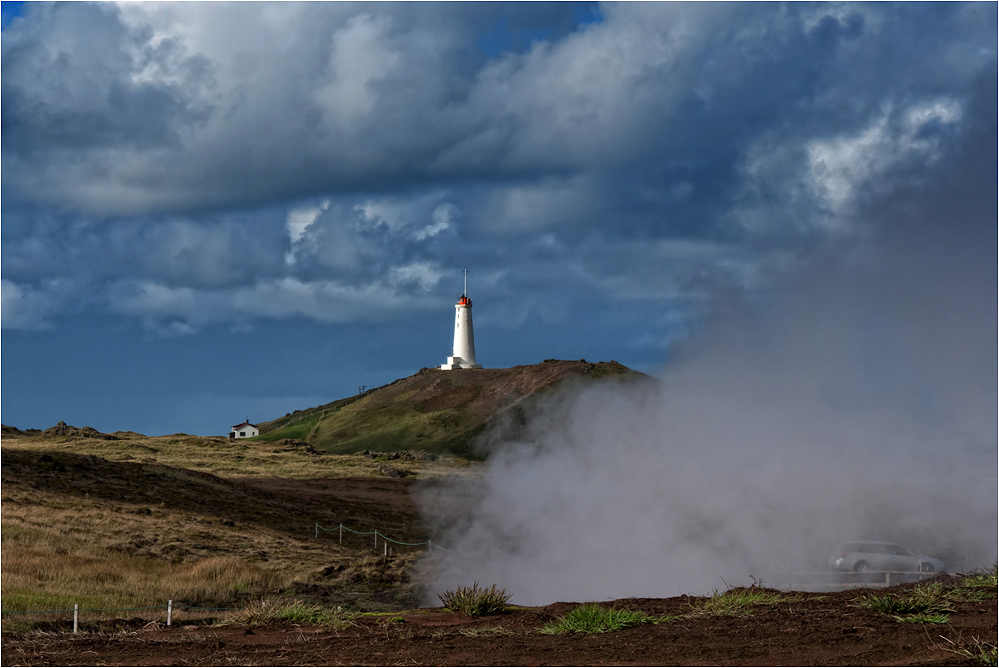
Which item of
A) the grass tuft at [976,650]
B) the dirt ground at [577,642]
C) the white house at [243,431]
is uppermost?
the white house at [243,431]

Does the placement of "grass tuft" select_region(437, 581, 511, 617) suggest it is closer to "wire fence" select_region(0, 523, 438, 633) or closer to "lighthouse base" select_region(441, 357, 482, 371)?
"wire fence" select_region(0, 523, 438, 633)

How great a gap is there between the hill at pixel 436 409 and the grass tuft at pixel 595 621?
255ft

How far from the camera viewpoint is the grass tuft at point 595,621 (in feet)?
45.3

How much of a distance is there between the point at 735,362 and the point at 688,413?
5.79 feet

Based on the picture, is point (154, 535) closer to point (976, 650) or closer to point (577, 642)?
point (577, 642)

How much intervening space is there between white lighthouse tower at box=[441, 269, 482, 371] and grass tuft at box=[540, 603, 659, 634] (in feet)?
383

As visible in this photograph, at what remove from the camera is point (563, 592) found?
2219cm

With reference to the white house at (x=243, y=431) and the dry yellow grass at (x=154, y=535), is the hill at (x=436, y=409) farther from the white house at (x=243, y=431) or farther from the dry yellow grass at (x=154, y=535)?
the dry yellow grass at (x=154, y=535)

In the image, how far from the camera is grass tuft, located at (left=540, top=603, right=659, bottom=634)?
13812mm

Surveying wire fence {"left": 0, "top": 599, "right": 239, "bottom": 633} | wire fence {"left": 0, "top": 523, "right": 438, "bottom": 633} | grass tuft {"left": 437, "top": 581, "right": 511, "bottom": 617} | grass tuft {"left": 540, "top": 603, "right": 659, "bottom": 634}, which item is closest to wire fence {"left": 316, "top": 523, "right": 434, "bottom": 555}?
wire fence {"left": 0, "top": 523, "right": 438, "bottom": 633}

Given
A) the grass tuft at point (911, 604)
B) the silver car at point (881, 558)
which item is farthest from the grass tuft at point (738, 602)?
the silver car at point (881, 558)

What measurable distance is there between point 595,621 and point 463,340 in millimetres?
118830

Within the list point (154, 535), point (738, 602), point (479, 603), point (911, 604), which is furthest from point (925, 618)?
point (154, 535)

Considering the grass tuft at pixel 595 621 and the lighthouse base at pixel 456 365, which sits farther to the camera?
the lighthouse base at pixel 456 365
